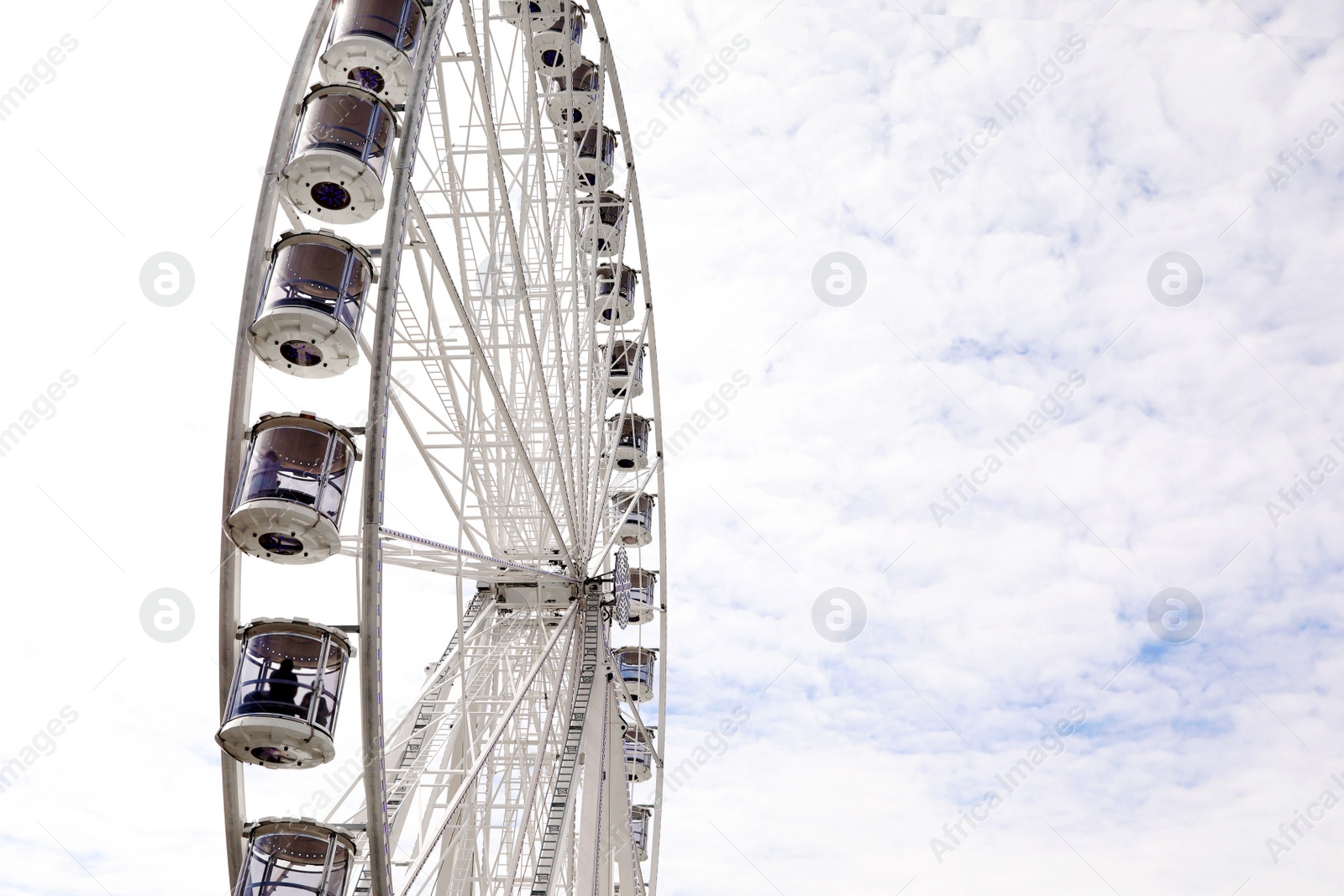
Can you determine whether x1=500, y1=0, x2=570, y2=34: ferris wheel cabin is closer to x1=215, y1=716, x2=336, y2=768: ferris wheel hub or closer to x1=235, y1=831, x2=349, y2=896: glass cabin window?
x1=215, y1=716, x2=336, y2=768: ferris wheel hub

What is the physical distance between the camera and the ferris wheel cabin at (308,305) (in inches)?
413

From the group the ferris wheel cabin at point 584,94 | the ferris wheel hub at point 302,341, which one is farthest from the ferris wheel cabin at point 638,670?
the ferris wheel hub at point 302,341

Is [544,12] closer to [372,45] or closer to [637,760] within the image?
[372,45]

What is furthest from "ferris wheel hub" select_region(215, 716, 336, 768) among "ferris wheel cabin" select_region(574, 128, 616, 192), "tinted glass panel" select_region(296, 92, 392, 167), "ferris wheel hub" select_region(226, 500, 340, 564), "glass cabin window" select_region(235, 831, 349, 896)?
"ferris wheel cabin" select_region(574, 128, 616, 192)

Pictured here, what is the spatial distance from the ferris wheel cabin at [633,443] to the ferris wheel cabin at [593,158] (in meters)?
4.17

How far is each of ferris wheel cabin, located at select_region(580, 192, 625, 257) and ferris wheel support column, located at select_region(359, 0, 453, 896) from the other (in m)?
11.3

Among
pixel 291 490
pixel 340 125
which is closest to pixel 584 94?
pixel 340 125

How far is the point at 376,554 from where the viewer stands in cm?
945

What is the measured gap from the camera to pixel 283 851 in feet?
31.2

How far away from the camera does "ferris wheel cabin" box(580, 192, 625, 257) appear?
70.4 feet

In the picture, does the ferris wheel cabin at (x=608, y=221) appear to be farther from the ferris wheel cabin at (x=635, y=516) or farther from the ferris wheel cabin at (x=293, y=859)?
the ferris wheel cabin at (x=293, y=859)

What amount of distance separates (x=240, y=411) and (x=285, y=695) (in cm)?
254

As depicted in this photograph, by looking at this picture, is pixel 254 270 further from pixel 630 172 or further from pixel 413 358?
pixel 630 172

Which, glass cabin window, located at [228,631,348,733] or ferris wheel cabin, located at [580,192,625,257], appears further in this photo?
ferris wheel cabin, located at [580,192,625,257]
